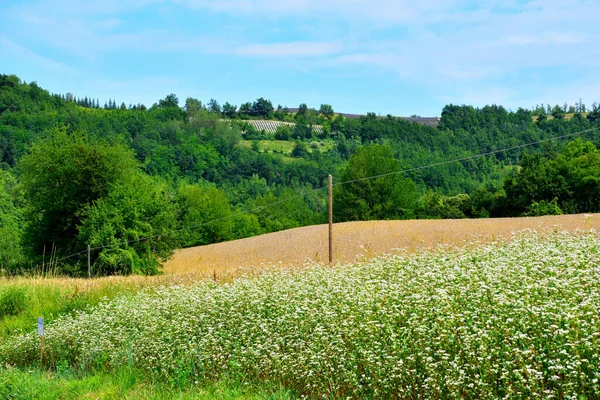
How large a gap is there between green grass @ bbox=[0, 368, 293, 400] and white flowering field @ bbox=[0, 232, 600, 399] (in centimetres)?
31

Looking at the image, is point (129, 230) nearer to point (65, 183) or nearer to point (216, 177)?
point (65, 183)

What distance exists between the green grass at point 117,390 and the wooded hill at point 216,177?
2269 centimetres

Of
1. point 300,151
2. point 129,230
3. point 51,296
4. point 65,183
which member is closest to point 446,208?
point 65,183

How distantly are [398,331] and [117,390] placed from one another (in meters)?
4.56

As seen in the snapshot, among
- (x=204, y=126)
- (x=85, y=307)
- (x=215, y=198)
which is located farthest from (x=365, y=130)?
(x=85, y=307)

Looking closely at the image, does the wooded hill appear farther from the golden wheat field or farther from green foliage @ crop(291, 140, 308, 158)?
the golden wheat field

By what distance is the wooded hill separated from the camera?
39.2 m

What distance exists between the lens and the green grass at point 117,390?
9.22 metres

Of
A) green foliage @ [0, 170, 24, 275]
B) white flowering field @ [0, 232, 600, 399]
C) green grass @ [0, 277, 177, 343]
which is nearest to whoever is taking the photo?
white flowering field @ [0, 232, 600, 399]

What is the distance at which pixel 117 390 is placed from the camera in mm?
10312

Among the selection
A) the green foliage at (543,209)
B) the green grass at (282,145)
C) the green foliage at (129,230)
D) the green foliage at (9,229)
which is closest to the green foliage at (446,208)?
the green foliage at (543,209)

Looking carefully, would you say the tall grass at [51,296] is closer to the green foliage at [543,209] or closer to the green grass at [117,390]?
the green grass at [117,390]

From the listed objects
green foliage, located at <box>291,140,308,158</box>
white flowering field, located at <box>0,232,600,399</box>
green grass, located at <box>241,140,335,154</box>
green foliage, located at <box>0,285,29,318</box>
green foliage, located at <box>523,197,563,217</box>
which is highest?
green grass, located at <box>241,140,335,154</box>

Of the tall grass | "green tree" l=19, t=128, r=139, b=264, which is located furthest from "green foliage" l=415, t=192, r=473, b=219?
the tall grass
